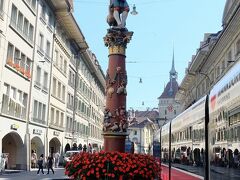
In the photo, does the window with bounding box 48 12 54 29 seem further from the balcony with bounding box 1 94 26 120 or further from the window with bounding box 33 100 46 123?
the balcony with bounding box 1 94 26 120

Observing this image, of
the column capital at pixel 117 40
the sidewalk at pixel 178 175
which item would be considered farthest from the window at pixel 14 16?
the column capital at pixel 117 40

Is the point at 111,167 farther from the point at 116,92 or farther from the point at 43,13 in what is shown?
the point at 43,13

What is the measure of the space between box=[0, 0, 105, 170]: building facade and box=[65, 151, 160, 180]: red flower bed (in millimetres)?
17852

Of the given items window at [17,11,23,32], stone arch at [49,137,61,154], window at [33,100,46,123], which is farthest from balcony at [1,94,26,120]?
stone arch at [49,137,61,154]

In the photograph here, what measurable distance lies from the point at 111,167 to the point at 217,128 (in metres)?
2.84

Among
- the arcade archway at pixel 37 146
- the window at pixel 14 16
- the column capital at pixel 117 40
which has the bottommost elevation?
the arcade archway at pixel 37 146

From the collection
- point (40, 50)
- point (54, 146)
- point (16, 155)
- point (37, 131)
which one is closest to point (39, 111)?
point (37, 131)

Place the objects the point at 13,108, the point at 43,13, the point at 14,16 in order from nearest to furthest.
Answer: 1. the point at 13,108
2. the point at 14,16
3. the point at 43,13

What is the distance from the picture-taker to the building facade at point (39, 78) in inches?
1133

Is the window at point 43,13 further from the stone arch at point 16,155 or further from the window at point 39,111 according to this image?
the stone arch at point 16,155

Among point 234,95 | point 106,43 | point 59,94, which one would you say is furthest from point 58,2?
point 234,95

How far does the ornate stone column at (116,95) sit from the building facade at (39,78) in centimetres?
1652

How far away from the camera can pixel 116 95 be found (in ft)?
38.5

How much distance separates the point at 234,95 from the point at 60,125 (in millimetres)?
39331
